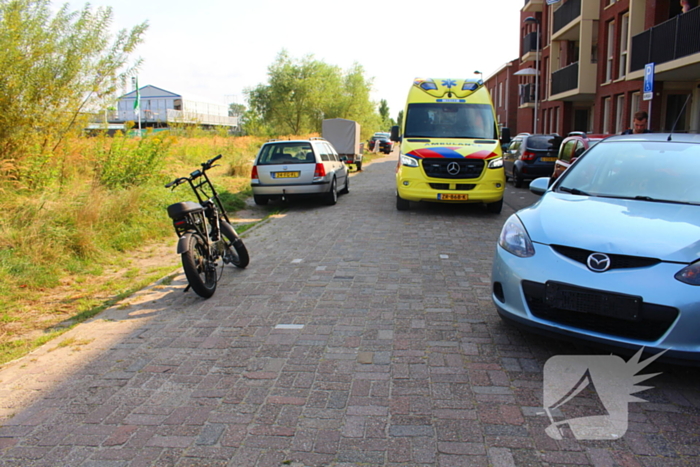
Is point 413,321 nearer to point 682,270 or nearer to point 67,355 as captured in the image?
point 682,270

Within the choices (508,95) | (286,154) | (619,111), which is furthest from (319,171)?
(508,95)

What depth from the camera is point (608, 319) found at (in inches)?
140

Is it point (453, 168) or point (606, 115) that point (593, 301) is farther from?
point (606, 115)

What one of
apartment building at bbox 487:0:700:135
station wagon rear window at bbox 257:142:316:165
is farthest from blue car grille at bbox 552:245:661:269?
station wagon rear window at bbox 257:142:316:165

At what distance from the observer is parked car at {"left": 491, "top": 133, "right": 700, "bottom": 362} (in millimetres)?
3340

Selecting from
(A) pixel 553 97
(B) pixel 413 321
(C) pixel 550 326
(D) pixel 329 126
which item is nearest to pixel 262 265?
(B) pixel 413 321

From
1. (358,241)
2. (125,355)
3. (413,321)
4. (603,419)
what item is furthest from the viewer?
(358,241)

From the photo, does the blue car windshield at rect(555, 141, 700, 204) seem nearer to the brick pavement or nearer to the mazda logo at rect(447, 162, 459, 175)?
the brick pavement

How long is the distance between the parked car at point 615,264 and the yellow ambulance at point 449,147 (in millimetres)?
5965

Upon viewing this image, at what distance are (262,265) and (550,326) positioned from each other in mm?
4205

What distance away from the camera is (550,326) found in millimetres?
3748

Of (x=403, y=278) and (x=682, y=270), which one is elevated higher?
(x=682, y=270)

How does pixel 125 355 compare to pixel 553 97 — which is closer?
pixel 125 355

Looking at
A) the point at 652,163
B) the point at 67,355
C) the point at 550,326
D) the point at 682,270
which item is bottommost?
the point at 67,355
